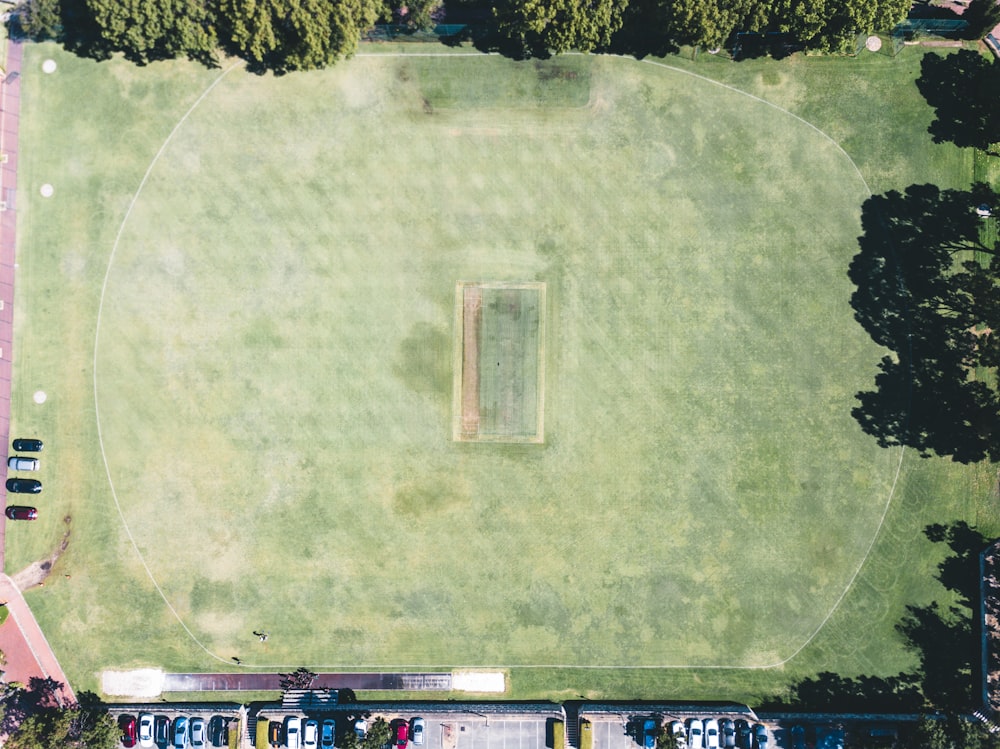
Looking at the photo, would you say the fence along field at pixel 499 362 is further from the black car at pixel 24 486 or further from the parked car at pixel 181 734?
the black car at pixel 24 486

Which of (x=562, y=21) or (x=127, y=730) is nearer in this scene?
(x=562, y=21)

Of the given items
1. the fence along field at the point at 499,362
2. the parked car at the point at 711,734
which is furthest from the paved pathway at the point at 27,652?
the parked car at the point at 711,734

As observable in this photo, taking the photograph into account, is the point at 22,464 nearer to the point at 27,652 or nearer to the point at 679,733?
the point at 27,652

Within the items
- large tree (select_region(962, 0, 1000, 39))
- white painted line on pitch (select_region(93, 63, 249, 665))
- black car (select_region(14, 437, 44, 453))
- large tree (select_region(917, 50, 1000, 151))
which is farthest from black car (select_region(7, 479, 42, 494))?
large tree (select_region(962, 0, 1000, 39))

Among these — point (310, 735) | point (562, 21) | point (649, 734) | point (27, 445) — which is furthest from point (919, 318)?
point (27, 445)

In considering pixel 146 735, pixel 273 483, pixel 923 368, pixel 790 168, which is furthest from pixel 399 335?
pixel 923 368

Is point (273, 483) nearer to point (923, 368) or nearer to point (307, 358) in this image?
point (307, 358)

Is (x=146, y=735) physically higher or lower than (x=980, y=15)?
lower
